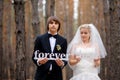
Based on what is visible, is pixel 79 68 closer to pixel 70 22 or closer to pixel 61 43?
pixel 61 43

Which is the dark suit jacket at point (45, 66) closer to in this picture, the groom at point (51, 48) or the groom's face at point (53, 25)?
the groom at point (51, 48)

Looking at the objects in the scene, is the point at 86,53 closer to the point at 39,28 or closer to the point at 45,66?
the point at 45,66

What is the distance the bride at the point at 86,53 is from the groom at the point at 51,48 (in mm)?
412

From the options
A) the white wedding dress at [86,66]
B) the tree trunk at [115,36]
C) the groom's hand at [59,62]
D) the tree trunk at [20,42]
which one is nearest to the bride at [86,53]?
the white wedding dress at [86,66]

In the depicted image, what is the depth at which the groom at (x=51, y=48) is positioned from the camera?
7.28m

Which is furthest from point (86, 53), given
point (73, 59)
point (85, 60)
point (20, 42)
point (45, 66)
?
point (20, 42)

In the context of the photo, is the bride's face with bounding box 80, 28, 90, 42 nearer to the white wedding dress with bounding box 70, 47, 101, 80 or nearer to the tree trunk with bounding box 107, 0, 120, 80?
the white wedding dress with bounding box 70, 47, 101, 80

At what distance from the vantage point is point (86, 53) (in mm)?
7875

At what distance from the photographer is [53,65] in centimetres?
731

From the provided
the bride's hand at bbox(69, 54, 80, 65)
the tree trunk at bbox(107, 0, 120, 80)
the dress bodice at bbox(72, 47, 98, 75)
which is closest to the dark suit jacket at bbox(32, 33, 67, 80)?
the bride's hand at bbox(69, 54, 80, 65)

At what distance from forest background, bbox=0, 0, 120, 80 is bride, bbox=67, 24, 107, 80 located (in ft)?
14.8

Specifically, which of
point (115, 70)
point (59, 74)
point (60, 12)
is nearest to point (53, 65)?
point (59, 74)

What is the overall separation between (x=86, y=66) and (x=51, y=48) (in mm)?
964

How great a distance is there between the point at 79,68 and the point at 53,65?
0.86 meters
